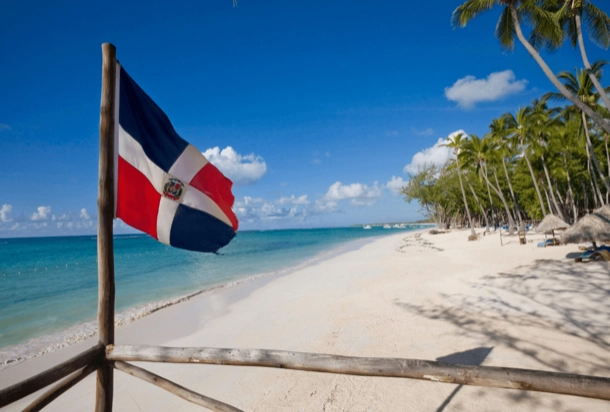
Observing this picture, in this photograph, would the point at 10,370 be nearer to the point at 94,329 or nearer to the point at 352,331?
the point at 94,329

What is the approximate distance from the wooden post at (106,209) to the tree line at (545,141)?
41.0 feet

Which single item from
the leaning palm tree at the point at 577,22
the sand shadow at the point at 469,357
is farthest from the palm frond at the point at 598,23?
the sand shadow at the point at 469,357

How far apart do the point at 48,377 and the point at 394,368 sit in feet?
9.23

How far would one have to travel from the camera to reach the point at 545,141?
31.6 meters

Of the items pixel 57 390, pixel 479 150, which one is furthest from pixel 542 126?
pixel 57 390

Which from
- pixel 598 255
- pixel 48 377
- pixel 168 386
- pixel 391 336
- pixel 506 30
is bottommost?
pixel 391 336

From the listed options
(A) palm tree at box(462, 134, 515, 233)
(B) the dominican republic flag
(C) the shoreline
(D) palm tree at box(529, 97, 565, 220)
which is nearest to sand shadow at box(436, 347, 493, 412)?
(B) the dominican republic flag

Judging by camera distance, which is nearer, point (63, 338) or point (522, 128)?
point (63, 338)

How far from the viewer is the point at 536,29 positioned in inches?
497

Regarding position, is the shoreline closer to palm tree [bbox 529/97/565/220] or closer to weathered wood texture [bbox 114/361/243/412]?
weathered wood texture [bbox 114/361/243/412]

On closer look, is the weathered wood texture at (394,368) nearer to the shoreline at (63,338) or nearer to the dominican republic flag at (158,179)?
the dominican republic flag at (158,179)

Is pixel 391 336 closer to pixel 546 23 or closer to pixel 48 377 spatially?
pixel 48 377

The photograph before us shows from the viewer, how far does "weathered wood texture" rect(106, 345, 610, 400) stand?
6.16 ft

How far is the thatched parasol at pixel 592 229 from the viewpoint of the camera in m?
11.6
